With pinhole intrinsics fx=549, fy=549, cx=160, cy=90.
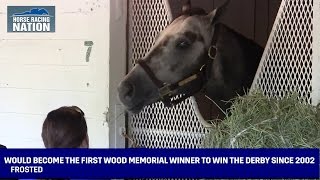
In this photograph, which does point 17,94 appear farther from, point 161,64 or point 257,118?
point 257,118

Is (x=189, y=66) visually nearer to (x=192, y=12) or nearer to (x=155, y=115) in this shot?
(x=192, y=12)

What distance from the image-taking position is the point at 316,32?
7.21 feet

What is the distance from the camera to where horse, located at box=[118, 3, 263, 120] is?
7.50 feet

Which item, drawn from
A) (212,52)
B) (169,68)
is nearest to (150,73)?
(169,68)

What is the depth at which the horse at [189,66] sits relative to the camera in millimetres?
2285

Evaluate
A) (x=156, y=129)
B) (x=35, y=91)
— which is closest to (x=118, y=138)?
(x=156, y=129)

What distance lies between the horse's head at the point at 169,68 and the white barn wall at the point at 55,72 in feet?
1.16

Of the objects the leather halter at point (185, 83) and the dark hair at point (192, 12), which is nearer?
the leather halter at point (185, 83)

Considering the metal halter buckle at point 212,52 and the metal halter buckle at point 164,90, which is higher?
the metal halter buckle at point 212,52

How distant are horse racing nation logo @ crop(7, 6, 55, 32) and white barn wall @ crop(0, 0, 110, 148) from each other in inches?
1.0

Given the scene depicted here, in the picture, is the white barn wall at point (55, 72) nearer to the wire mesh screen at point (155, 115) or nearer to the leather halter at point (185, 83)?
the wire mesh screen at point (155, 115)

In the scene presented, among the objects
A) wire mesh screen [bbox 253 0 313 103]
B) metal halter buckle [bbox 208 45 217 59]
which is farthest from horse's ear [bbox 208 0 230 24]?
wire mesh screen [bbox 253 0 313 103]

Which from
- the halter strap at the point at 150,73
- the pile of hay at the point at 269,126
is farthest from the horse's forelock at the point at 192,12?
the pile of hay at the point at 269,126

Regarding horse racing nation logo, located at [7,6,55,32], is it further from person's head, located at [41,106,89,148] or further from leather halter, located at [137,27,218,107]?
person's head, located at [41,106,89,148]
